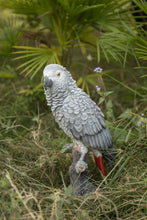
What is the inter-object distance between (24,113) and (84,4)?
1252 millimetres

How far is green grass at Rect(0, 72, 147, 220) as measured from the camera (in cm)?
137

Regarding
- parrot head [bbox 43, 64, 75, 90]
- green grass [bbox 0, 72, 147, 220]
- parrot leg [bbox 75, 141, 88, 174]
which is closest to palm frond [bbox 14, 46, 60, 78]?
green grass [bbox 0, 72, 147, 220]

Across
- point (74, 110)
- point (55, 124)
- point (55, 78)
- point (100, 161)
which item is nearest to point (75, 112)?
point (74, 110)

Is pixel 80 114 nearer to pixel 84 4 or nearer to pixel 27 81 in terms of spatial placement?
pixel 84 4

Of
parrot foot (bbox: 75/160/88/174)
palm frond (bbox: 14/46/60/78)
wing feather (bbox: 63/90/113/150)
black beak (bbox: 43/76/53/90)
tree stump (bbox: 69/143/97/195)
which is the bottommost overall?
tree stump (bbox: 69/143/97/195)

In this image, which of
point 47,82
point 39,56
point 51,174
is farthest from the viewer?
point 39,56

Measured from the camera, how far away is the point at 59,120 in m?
1.59

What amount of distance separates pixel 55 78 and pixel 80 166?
55 centimetres

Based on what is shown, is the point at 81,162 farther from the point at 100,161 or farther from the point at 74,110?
the point at 74,110

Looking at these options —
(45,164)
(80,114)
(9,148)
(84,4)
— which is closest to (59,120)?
(80,114)

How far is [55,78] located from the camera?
1.50m

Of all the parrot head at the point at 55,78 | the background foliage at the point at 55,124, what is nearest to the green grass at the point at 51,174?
the background foliage at the point at 55,124

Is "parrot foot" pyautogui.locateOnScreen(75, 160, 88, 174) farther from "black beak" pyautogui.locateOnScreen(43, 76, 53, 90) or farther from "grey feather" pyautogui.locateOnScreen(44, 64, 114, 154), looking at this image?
"black beak" pyautogui.locateOnScreen(43, 76, 53, 90)

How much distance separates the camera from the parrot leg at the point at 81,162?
1.54m
